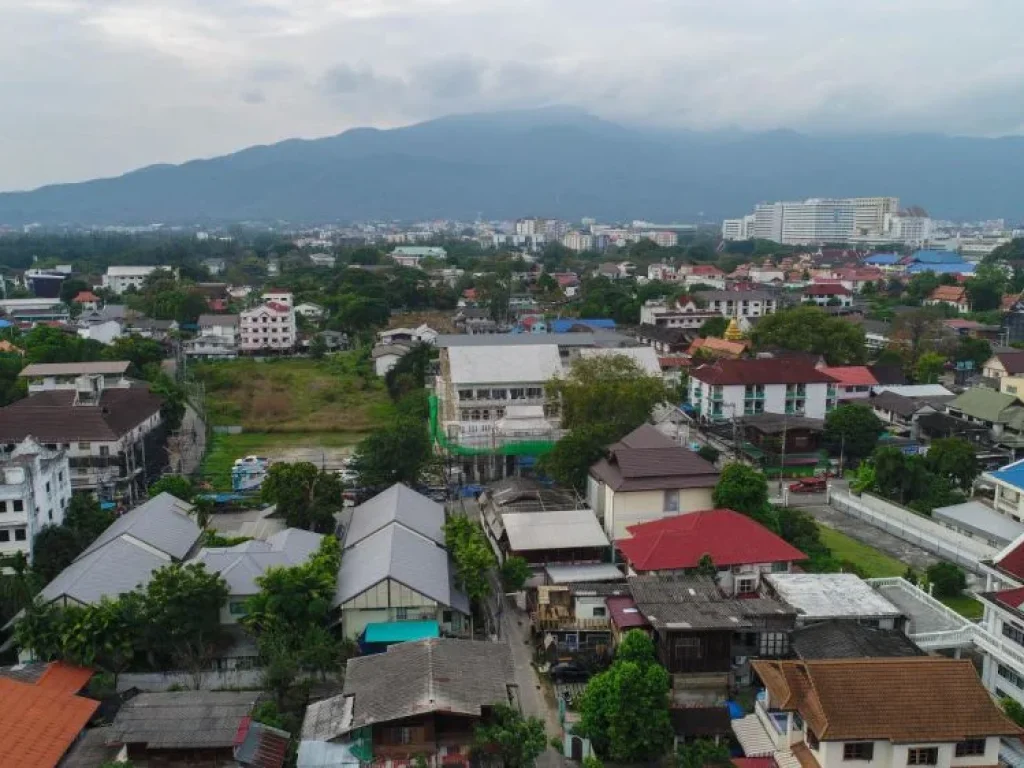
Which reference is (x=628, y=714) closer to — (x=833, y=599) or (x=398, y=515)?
(x=833, y=599)

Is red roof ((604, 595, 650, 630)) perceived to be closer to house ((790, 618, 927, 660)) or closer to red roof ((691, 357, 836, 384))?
house ((790, 618, 927, 660))

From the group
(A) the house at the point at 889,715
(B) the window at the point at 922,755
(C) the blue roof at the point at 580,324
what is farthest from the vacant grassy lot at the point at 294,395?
(B) the window at the point at 922,755

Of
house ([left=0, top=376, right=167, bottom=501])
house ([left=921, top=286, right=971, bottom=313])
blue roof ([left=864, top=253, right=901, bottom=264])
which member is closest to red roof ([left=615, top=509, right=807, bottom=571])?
house ([left=0, top=376, right=167, bottom=501])

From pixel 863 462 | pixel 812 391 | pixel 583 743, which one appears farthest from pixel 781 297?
pixel 583 743

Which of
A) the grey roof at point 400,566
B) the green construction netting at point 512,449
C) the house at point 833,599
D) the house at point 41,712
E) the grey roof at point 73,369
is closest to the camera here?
the house at point 41,712

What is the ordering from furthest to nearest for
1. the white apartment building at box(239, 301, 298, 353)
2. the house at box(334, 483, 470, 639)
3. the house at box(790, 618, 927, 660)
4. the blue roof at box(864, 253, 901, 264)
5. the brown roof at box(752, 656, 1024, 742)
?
the blue roof at box(864, 253, 901, 264) < the white apartment building at box(239, 301, 298, 353) < the house at box(334, 483, 470, 639) < the house at box(790, 618, 927, 660) < the brown roof at box(752, 656, 1024, 742)

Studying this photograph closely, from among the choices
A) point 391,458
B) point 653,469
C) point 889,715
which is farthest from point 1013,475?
point 391,458

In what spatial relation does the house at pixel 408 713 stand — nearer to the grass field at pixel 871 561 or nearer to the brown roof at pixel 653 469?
the brown roof at pixel 653 469

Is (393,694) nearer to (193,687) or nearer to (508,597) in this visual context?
(193,687)
